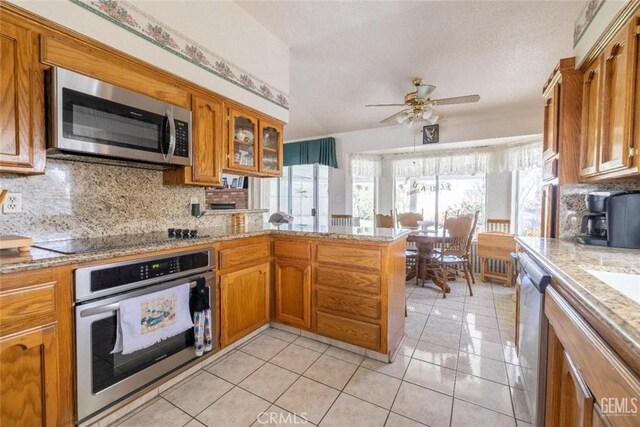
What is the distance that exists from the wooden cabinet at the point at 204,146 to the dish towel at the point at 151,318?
33.3 inches

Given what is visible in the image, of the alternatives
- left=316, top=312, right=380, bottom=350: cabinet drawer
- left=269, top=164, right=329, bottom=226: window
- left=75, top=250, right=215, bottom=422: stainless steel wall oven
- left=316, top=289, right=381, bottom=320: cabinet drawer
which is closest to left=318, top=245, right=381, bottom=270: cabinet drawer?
left=316, top=289, right=381, bottom=320: cabinet drawer

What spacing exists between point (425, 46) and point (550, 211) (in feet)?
6.37

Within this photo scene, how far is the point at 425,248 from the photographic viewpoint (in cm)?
386

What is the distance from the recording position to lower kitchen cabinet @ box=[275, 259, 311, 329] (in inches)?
88.9

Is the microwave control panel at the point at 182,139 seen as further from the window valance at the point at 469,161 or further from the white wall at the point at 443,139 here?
the window valance at the point at 469,161

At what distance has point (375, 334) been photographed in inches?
78.5

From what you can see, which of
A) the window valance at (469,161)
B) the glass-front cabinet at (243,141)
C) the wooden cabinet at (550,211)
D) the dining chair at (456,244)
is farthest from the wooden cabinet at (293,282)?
the window valance at (469,161)

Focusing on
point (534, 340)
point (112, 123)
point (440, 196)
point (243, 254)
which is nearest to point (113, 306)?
point (243, 254)

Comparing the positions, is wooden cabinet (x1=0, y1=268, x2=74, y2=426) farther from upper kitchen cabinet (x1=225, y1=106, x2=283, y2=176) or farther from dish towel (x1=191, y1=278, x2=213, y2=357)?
upper kitchen cabinet (x1=225, y1=106, x2=283, y2=176)

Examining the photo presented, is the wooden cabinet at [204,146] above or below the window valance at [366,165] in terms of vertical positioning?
below

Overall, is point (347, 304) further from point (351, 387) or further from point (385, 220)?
point (385, 220)

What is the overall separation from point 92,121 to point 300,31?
2087mm

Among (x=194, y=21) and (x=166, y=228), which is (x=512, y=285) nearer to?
(x=166, y=228)

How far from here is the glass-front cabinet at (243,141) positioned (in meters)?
2.38
